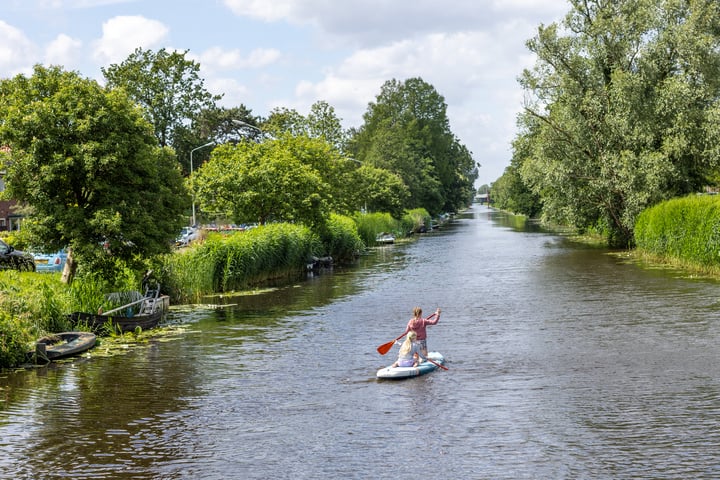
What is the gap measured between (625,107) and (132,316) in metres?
36.3

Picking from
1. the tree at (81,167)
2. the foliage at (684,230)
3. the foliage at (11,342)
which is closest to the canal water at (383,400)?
the foliage at (11,342)

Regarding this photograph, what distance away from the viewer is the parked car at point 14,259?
31470mm

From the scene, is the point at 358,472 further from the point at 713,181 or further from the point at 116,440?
the point at 713,181

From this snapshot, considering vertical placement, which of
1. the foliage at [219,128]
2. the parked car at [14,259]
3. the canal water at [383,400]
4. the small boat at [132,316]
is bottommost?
the canal water at [383,400]

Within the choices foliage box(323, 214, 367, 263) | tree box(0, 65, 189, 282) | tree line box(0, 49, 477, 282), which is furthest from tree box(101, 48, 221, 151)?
tree box(0, 65, 189, 282)

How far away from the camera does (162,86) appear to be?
7775 centimetres

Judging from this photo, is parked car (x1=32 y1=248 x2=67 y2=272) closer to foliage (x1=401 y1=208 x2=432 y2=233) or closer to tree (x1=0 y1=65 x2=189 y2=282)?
tree (x1=0 y1=65 x2=189 y2=282)

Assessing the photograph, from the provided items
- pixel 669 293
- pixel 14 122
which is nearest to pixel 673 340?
pixel 669 293

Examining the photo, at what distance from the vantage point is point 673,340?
22.2 meters

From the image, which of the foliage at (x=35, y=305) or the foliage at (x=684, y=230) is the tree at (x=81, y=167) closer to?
the foliage at (x=35, y=305)

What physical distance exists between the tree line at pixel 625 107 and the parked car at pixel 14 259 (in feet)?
112

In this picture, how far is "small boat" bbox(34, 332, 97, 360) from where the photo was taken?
2067cm

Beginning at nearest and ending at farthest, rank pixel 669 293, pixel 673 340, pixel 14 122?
pixel 673 340, pixel 14 122, pixel 669 293

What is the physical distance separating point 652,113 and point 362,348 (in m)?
34.9
